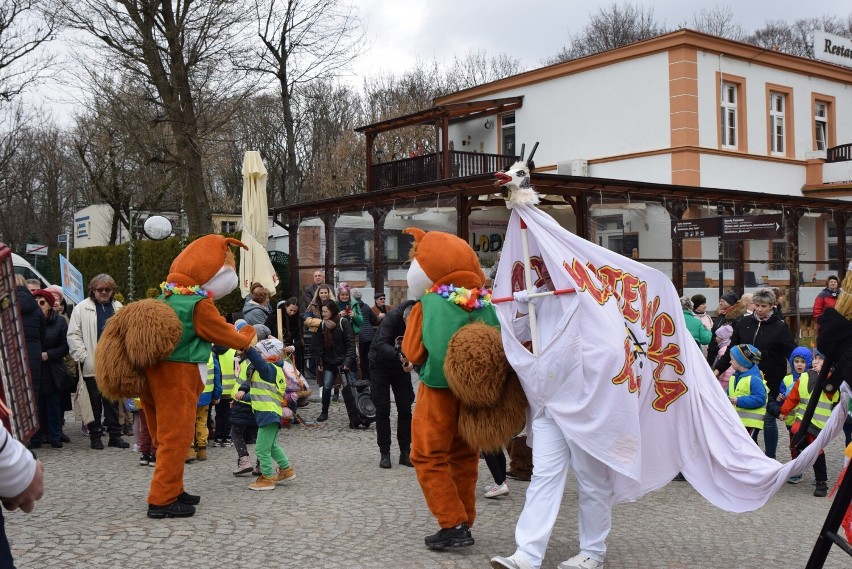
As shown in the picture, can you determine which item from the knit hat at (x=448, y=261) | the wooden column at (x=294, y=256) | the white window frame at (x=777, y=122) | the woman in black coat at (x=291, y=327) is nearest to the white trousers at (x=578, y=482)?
the knit hat at (x=448, y=261)

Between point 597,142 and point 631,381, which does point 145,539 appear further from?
point 597,142

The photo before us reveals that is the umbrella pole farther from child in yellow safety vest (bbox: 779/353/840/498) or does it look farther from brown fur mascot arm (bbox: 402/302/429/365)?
child in yellow safety vest (bbox: 779/353/840/498)

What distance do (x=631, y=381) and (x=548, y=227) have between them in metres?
0.99

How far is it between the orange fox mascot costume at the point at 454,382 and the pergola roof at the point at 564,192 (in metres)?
10.7

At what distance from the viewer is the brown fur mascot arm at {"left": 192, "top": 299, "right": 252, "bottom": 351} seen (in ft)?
21.8

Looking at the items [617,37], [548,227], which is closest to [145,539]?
[548,227]

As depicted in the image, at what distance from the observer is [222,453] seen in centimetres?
952

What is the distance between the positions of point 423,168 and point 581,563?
22.1 m

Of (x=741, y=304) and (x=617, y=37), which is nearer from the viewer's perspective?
(x=741, y=304)

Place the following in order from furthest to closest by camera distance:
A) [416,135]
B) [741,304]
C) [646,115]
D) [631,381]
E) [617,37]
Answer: [617,37]
[416,135]
[646,115]
[741,304]
[631,381]

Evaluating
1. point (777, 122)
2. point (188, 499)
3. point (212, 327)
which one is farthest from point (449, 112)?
point (188, 499)

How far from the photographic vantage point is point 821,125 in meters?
29.4

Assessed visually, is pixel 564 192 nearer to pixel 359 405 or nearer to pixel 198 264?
pixel 359 405

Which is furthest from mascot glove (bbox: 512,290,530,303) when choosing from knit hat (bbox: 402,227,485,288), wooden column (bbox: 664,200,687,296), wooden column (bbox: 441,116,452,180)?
wooden column (bbox: 441,116,452,180)
